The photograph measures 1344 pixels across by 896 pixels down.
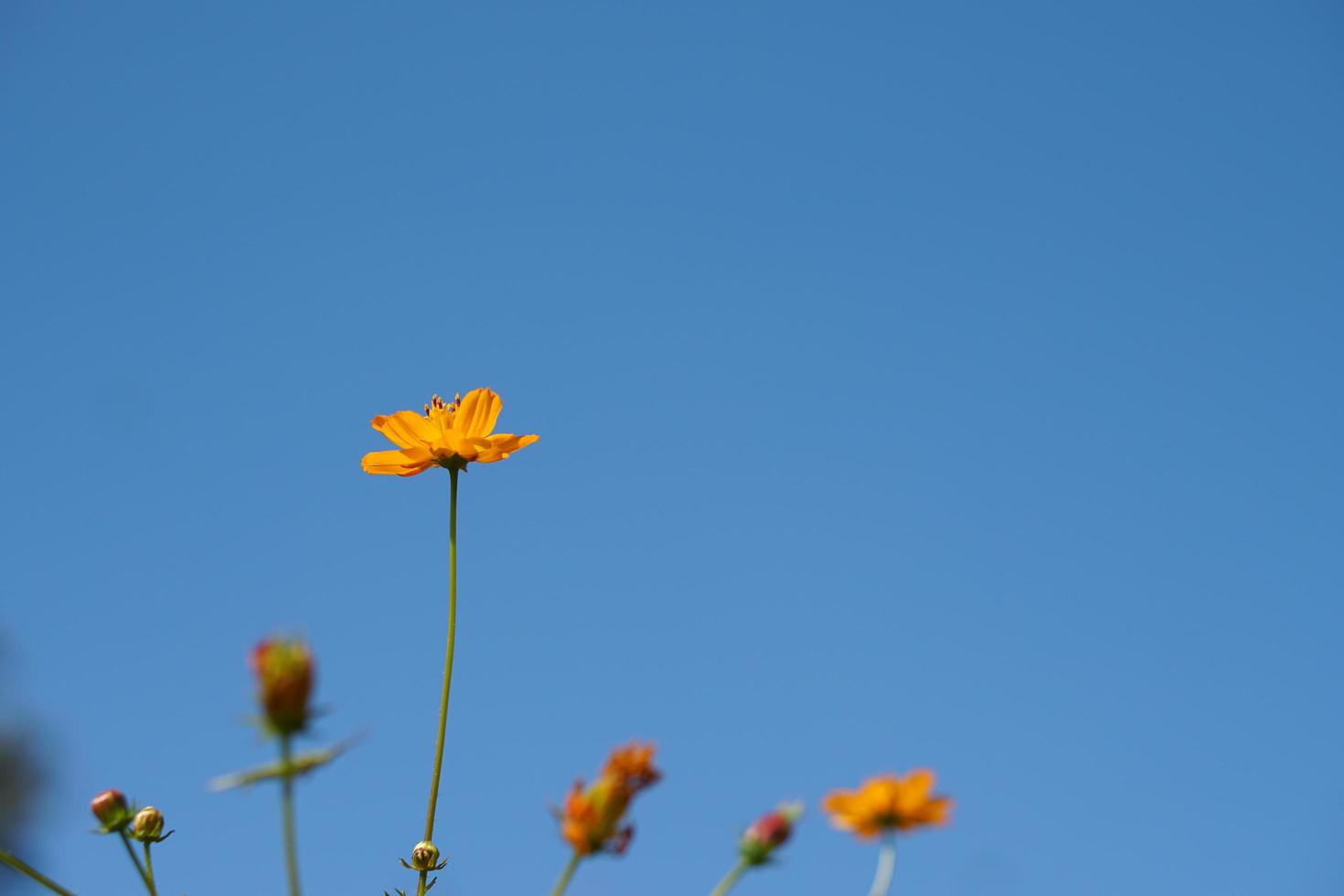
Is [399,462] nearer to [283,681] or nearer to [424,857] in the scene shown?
[424,857]

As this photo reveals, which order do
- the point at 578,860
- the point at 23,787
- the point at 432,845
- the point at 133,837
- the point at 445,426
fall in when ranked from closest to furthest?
the point at 578,860 → the point at 432,845 → the point at 133,837 → the point at 445,426 → the point at 23,787

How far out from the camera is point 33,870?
1416 millimetres

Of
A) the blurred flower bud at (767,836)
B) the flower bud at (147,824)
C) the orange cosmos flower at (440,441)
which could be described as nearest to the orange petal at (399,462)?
the orange cosmos flower at (440,441)

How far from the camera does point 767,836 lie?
1.49m

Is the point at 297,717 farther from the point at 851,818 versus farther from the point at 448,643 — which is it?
the point at 448,643

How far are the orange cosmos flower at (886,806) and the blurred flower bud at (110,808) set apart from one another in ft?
3.68

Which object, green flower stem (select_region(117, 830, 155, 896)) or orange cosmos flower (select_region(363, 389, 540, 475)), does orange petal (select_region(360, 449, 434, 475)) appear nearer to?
orange cosmos flower (select_region(363, 389, 540, 475))

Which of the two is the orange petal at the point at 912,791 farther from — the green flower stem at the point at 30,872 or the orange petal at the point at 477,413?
the orange petal at the point at 477,413

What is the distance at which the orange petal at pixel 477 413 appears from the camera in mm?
2703

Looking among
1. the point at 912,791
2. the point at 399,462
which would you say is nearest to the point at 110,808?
the point at 399,462

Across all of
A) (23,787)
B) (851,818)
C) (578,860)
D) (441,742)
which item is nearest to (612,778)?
(578,860)

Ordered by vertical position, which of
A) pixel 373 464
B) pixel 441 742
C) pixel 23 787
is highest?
pixel 23 787

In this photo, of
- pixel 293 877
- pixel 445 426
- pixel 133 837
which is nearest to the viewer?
pixel 293 877

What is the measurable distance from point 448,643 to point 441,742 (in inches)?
7.7
